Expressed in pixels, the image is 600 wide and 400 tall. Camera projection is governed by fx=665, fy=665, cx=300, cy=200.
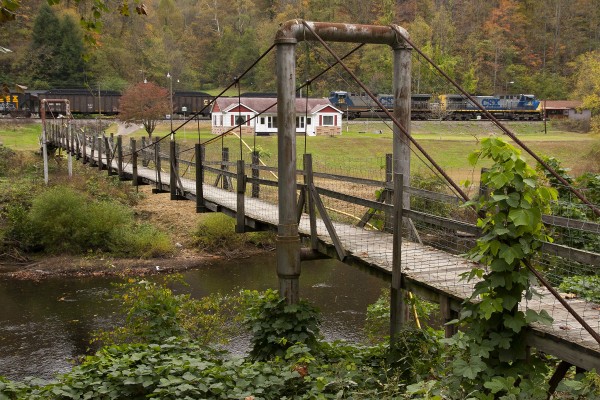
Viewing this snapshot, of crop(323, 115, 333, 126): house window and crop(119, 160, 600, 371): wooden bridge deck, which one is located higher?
crop(323, 115, 333, 126): house window

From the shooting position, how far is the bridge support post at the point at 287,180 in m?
6.82

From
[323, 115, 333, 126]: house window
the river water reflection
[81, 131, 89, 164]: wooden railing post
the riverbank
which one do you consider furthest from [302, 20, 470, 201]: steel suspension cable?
[323, 115, 333, 126]: house window

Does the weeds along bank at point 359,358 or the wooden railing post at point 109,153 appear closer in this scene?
the weeds along bank at point 359,358

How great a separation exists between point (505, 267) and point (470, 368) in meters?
0.66

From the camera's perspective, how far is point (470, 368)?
4109mm

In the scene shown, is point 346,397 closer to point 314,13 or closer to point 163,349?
point 163,349

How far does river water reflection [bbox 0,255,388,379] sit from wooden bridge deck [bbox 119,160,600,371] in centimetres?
440

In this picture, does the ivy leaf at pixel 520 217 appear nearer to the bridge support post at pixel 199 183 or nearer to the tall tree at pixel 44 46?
the bridge support post at pixel 199 183

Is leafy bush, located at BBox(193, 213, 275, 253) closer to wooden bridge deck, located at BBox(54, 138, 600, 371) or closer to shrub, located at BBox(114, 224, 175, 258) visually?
shrub, located at BBox(114, 224, 175, 258)

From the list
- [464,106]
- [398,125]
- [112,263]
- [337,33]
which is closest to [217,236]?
[112,263]

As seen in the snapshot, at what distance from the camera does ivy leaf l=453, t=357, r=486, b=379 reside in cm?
407

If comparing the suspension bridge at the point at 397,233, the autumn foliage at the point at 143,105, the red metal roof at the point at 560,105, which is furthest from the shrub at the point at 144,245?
the red metal roof at the point at 560,105

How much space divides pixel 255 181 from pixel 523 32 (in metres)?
50.4

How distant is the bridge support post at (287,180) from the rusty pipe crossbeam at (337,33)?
0.36 ft
